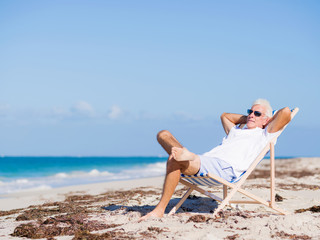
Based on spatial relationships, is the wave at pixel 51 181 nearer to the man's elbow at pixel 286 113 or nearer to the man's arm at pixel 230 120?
the man's arm at pixel 230 120

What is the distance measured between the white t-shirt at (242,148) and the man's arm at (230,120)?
0.50m

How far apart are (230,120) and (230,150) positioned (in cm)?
85

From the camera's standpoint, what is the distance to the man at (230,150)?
4.04 m

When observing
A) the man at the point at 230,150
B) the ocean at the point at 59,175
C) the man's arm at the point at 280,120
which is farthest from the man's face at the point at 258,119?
the ocean at the point at 59,175

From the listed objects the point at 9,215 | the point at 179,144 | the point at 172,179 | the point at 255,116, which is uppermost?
the point at 255,116

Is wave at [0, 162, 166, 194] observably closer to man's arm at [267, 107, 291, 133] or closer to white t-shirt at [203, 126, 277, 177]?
white t-shirt at [203, 126, 277, 177]

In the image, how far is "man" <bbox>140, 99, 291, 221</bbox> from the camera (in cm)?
404

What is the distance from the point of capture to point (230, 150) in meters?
4.46

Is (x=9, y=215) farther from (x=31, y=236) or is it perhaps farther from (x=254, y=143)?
(x=254, y=143)

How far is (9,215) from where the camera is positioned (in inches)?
227

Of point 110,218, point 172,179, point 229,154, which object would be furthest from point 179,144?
point 110,218

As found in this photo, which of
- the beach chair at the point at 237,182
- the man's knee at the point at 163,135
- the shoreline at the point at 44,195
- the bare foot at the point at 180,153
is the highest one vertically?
the man's knee at the point at 163,135

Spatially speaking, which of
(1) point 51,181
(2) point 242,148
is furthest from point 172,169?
(1) point 51,181

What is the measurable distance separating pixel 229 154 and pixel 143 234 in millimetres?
1494
